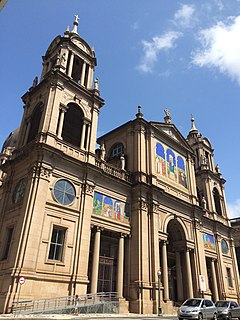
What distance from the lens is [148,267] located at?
2552 cm

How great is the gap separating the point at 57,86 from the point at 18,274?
631 inches

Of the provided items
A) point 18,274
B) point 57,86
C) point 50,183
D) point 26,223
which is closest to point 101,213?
point 50,183

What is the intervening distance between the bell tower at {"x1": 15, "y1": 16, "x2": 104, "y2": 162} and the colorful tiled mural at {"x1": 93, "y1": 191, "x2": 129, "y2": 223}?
378 centimetres

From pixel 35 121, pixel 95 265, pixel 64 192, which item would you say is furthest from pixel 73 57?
pixel 95 265

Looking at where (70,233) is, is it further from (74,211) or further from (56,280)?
(56,280)

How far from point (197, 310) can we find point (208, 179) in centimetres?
2891

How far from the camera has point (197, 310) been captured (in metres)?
17.1

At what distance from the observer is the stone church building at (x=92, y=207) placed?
65.6ft

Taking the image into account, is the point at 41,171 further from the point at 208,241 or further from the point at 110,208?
the point at 208,241

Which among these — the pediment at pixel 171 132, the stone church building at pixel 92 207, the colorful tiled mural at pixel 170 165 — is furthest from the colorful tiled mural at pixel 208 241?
the pediment at pixel 171 132

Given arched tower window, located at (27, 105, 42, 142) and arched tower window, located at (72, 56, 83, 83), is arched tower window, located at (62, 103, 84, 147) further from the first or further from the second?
arched tower window, located at (72, 56, 83, 83)

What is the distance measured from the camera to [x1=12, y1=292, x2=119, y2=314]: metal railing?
16.8 metres

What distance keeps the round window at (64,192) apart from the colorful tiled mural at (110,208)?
262 centimetres

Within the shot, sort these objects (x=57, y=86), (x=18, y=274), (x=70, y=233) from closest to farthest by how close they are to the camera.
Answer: (x=18, y=274) → (x=70, y=233) → (x=57, y=86)
